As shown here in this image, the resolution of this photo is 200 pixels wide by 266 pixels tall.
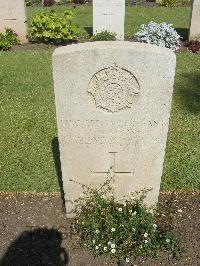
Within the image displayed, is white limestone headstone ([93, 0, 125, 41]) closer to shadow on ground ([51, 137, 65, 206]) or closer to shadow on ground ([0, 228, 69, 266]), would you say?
shadow on ground ([51, 137, 65, 206])

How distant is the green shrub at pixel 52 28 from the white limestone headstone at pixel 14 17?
0.35m

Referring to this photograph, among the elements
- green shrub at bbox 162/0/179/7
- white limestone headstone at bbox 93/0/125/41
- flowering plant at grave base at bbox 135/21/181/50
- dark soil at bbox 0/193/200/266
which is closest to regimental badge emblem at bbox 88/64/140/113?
dark soil at bbox 0/193/200/266

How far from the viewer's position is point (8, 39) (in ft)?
35.8

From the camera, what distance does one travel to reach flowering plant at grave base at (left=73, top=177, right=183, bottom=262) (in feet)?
13.1

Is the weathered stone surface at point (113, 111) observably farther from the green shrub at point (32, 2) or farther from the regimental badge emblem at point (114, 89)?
the green shrub at point (32, 2)

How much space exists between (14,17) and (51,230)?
8.64 meters

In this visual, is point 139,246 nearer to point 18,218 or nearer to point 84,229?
point 84,229

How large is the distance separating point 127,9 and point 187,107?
31.7ft

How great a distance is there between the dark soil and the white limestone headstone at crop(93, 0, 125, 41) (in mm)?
7861

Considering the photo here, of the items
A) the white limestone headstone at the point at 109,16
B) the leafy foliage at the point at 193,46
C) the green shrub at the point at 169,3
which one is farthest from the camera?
the green shrub at the point at 169,3

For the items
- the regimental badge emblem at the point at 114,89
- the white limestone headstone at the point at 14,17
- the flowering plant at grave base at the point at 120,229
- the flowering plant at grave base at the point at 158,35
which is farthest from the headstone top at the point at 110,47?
the white limestone headstone at the point at 14,17

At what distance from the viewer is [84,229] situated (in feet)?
13.9

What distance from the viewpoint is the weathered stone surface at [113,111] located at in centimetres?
331

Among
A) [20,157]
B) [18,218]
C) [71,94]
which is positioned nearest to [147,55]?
[71,94]
